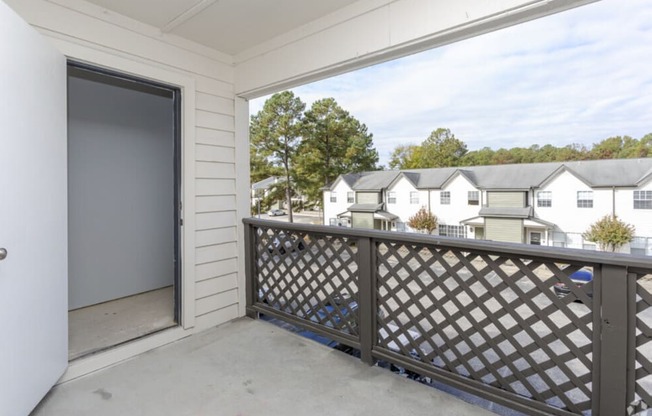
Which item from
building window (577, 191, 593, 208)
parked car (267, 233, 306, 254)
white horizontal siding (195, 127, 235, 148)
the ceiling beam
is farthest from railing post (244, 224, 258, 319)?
building window (577, 191, 593, 208)

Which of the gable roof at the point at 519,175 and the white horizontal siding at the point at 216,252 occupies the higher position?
the gable roof at the point at 519,175

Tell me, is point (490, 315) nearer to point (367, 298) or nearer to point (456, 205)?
point (456, 205)

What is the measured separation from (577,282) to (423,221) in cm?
79

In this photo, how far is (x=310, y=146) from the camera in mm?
2596

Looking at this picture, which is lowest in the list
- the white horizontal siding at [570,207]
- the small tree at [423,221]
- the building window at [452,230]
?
the building window at [452,230]

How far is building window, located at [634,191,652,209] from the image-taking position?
1478mm

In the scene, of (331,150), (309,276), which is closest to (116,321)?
(309,276)

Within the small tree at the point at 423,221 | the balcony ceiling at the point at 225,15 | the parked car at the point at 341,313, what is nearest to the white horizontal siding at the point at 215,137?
the balcony ceiling at the point at 225,15

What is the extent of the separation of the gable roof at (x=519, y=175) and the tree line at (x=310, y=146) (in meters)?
0.16

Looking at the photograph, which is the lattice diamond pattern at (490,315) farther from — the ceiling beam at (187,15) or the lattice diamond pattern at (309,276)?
the ceiling beam at (187,15)

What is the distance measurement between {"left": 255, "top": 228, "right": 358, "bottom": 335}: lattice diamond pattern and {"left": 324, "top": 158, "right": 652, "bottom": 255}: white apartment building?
282 millimetres

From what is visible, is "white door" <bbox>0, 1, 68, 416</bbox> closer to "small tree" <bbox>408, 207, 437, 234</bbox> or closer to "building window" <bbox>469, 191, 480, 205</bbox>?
"small tree" <bbox>408, 207, 437, 234</bbox>

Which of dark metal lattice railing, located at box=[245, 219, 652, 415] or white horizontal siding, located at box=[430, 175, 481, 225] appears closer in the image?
dark metal lattice railing, located at box=[245, 219, 652, 415]

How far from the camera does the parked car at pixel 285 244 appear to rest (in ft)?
8.93
